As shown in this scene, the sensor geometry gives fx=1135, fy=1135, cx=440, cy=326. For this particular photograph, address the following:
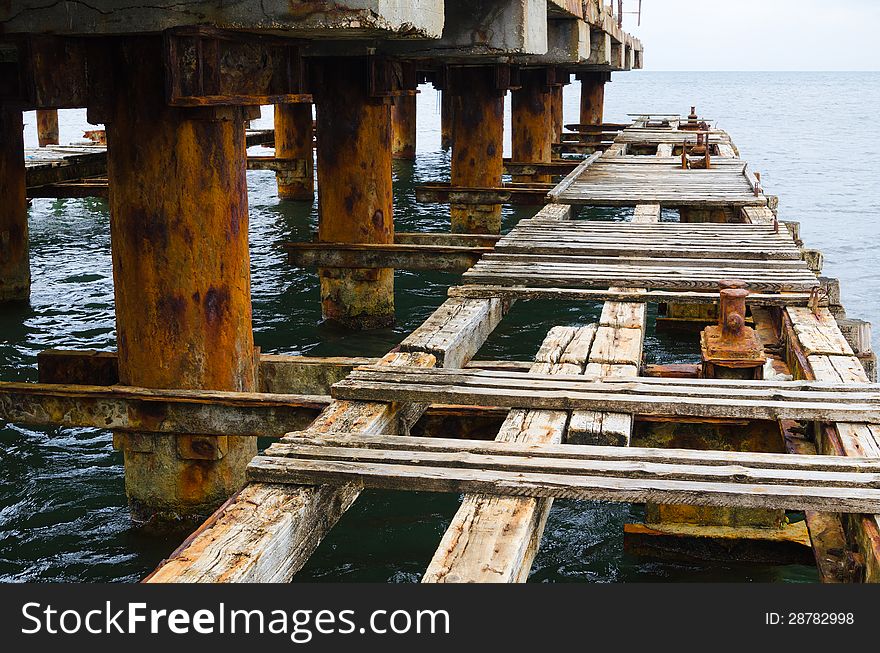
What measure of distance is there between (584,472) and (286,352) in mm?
6094

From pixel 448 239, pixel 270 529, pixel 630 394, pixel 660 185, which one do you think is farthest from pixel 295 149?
pixel 270 529

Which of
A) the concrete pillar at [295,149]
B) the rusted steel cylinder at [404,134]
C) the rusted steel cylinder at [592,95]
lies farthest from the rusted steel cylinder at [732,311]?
the rusted steel cylinder at [592,95]

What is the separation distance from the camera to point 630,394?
4184 mm

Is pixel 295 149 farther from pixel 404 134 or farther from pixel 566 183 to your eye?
pixel 404 134

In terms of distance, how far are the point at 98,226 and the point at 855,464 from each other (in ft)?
48.8

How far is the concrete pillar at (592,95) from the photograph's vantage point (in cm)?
2620

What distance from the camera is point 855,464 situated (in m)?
3.51

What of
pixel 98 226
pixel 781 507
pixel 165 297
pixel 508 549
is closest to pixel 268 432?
pixel 165 297

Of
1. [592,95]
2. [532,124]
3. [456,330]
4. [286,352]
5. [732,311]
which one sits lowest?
[286,352]

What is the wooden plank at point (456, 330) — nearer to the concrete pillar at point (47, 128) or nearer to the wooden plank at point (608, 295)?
the wooden plank at point (608, 295)

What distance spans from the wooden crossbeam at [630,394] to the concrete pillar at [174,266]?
1004 mm

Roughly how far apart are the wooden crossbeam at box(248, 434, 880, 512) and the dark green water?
65.2 inches

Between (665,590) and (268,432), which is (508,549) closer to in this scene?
(665,590)

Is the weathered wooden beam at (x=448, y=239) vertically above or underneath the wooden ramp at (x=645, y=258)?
underneath
